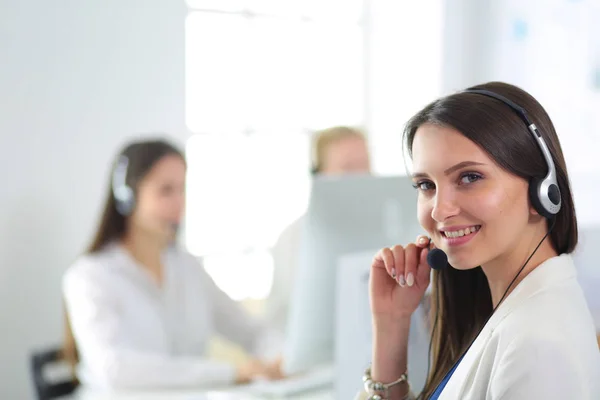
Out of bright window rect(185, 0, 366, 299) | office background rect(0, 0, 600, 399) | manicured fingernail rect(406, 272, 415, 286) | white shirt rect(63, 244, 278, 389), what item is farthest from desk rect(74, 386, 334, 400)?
bright window rect(185, 0, 366, 299)

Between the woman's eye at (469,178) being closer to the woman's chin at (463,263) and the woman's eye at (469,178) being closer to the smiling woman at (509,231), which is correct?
the smiling woman at (509,231)

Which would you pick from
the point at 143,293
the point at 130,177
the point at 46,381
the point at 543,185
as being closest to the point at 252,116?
the point at 130,177

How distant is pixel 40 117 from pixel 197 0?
93 centimetres

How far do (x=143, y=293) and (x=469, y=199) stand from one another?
1592mm

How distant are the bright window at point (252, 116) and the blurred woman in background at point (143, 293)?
78 centimetres

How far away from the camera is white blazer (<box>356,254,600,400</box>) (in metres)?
0.87

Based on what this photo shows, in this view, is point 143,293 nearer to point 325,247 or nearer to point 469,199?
point 325,247

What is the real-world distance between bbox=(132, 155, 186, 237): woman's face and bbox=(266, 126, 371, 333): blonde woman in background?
59 centimetres

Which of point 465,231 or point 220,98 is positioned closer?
point 465,231

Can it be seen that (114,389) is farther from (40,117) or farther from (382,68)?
(382,68)

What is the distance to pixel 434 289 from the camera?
1237mm

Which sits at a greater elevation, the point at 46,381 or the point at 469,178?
the point at 469,178

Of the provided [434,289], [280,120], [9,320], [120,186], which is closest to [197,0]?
[280,120]

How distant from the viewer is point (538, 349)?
0.87 m
